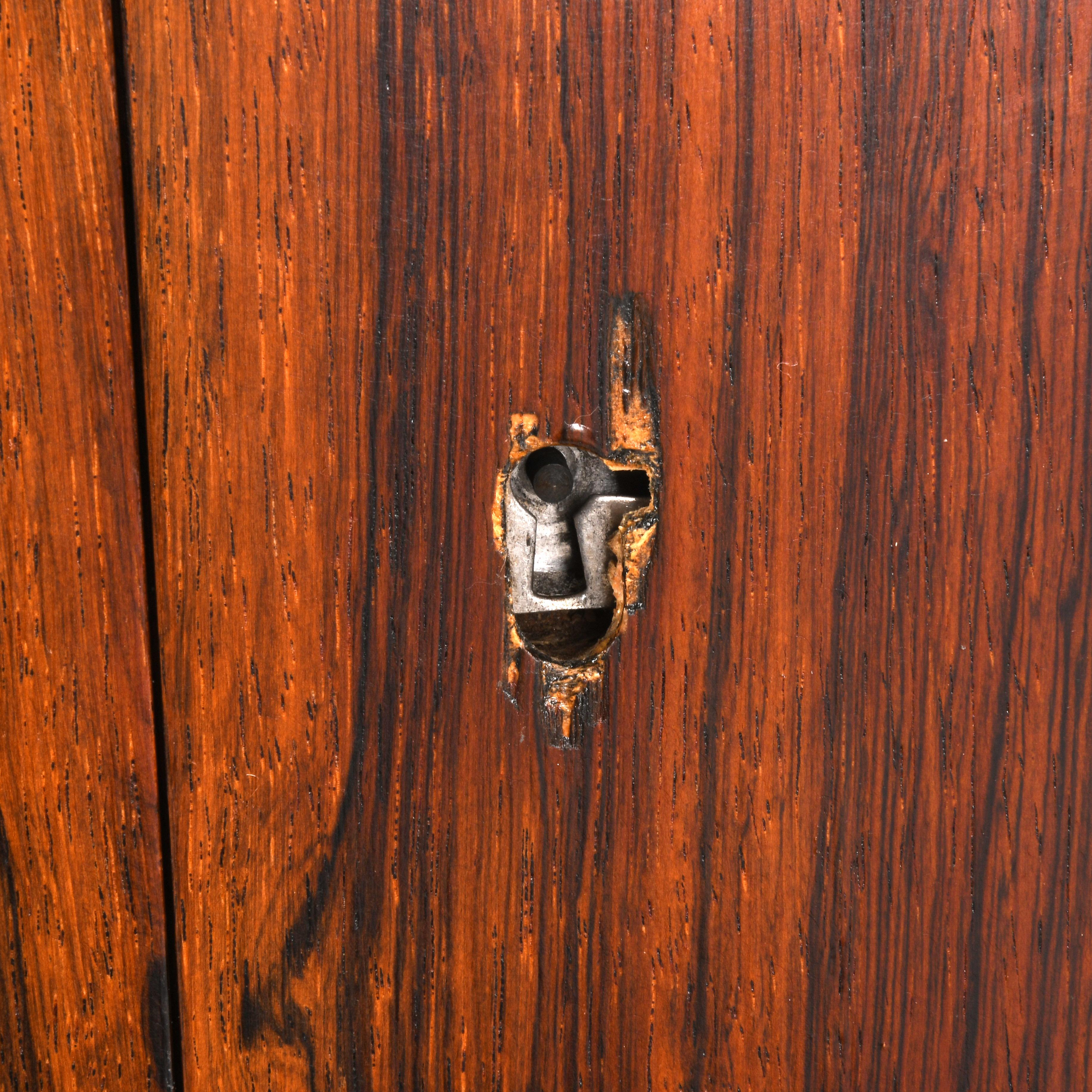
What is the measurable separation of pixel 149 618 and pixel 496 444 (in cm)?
15

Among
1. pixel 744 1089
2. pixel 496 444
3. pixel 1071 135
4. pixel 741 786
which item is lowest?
pixel 744 1089

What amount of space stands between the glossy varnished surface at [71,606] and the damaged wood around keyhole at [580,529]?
0.14m

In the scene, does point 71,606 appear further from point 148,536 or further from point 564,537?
point 564,537

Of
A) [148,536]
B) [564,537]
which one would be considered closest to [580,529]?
[564,537]

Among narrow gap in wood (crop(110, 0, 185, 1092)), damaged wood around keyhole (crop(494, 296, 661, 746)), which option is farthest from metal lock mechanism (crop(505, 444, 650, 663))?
narrow gap in wood (crop(110, 0, 185, 1092))

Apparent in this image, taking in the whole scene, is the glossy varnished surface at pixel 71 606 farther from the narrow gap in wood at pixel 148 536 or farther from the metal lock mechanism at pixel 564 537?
the metal lock mechanism at pixel 564 537

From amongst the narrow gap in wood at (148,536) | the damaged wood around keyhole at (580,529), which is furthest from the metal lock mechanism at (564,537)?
the narrow gap in wood at (148,536)

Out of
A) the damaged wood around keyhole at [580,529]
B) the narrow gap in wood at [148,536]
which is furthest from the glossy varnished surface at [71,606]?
the damaged wood around keyhole at [580,529]

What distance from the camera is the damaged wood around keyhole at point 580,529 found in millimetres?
334

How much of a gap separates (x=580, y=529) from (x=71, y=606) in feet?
0.63

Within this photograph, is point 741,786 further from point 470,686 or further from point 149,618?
point 149,618

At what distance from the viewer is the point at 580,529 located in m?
0.35

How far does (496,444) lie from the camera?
0.34 metres

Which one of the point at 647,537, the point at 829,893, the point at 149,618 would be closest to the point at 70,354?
the point at 149,618
